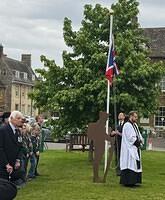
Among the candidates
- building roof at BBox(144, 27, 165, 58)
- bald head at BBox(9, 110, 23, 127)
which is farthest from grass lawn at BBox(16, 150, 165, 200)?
building roof at BBox(144, 27, 165, 58)

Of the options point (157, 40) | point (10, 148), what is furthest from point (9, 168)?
point (157, 40)

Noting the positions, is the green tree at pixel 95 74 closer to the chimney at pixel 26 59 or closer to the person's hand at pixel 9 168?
the person's hand at pixel 9 168

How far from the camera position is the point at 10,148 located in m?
9.95

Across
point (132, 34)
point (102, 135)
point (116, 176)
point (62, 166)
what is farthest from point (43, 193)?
point (132, 34)

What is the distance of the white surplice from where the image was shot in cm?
1470

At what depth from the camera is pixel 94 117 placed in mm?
20594

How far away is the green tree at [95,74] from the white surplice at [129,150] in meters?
5.07

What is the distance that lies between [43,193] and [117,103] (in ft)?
25.6

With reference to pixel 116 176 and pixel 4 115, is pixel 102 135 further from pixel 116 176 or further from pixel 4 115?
pixel 4 115

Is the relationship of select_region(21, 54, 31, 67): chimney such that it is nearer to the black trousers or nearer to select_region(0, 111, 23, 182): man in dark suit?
select_region(0, 111, 23, 182): man in dark suit

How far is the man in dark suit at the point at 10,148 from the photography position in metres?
9.84

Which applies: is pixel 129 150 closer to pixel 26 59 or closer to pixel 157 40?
pixel 157 40

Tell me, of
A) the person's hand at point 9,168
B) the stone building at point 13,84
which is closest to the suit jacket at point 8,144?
the person's hand at point 9,168

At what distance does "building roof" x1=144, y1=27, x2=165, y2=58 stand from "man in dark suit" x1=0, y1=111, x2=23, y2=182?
5022cm
